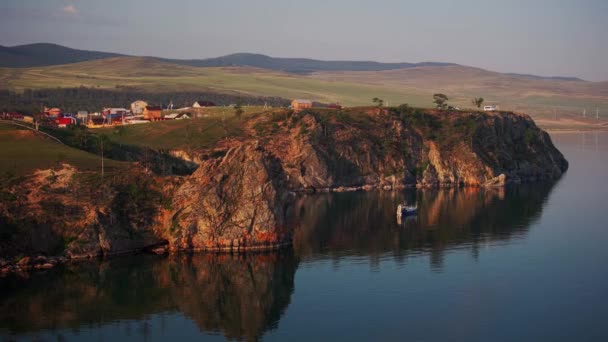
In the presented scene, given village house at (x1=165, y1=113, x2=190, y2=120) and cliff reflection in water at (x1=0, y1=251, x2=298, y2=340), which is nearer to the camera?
cliff reflection in water at (x1=0, y1=251, x2=298, y2=340)

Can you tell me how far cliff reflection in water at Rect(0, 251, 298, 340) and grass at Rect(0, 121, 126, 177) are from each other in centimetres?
1526

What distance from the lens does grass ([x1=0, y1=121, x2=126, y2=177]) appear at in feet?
277

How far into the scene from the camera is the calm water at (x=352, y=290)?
57.9 meters

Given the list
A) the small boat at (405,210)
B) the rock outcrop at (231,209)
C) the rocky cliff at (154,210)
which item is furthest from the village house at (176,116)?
the rock outcrop at (231,209)

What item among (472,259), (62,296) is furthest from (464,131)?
(62,296)

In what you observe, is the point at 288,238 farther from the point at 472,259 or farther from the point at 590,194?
the point at 590,194

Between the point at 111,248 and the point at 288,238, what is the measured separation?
18439mm

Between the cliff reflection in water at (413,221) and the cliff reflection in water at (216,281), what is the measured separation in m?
0.13

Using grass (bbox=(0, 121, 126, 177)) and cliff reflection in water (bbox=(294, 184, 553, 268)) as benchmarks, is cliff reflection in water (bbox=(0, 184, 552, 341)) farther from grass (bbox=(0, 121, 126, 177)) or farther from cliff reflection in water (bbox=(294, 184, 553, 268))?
grass (bbox=(0, 121, 126, 177))

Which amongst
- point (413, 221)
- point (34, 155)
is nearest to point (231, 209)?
point (34, 155)

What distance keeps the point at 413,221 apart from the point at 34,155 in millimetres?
46690

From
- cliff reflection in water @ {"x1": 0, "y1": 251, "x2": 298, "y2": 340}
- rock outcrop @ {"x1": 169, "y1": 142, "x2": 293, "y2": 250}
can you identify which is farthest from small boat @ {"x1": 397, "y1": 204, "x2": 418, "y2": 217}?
cliff reflection in water @ {"x1": 0, "y1": 251, "x2": 298, "y2": 340}

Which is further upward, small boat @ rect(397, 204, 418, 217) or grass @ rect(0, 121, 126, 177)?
grass @ rect(0, 121, 126, 177)

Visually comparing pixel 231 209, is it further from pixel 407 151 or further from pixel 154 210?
pixel 407 151
